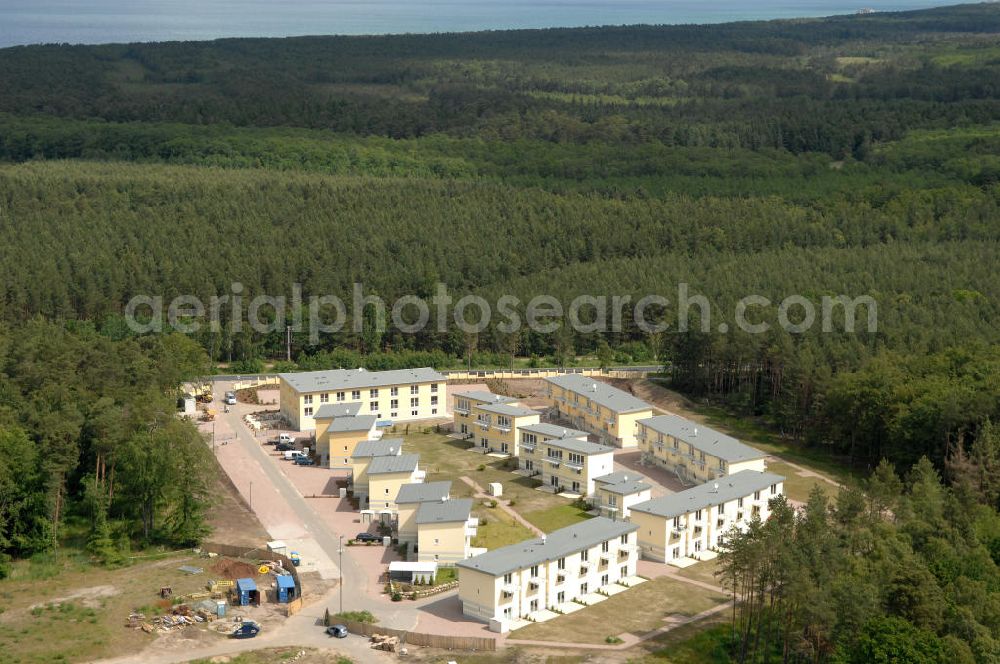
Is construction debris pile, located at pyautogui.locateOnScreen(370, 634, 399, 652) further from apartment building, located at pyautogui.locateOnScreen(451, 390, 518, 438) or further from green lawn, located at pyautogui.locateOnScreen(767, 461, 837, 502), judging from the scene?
apartment building, located at pyautogui.locateOnScreen(451, 390, 518, 438)

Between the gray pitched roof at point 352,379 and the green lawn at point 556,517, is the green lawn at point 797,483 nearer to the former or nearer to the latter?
the green lawn at point 556,517

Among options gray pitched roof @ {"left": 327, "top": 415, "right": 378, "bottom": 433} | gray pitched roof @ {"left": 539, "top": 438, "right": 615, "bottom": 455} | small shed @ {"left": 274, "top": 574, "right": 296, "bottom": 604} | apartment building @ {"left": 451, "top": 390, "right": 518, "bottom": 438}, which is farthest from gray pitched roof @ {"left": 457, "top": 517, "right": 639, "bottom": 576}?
apartment building @ {"left": 451, "top": 390, "right": 518, "bottom": 438}

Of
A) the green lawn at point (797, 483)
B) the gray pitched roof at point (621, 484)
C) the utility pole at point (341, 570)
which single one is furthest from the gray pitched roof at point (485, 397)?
the utility pole at point (341, 570)

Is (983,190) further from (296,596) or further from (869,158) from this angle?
(296,596)

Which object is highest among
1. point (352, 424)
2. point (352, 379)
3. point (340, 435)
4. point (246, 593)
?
point (352, 379)

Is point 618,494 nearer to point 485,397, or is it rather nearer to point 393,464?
point 393,464

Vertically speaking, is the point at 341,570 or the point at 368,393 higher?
the point at 368,393

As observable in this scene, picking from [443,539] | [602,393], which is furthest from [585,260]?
[443,539]
